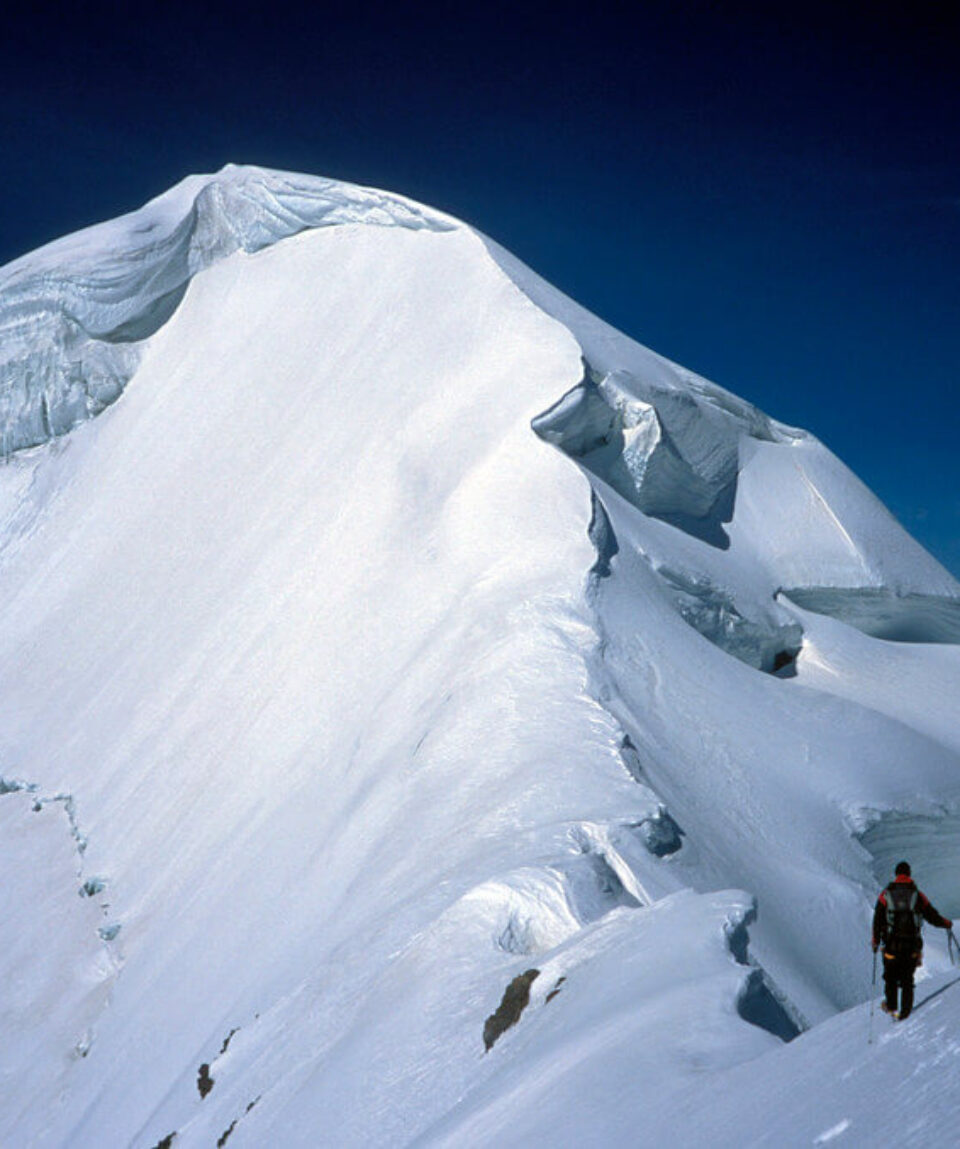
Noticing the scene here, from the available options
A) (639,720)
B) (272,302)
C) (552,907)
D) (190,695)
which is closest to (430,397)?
(190,695)

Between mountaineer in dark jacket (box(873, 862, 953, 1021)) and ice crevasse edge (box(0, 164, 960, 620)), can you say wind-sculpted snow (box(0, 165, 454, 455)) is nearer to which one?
ice crevasse edge (box(0, 164, 960, 620))

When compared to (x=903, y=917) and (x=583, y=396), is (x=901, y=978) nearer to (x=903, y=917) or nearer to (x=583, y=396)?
(x=903, y=917)

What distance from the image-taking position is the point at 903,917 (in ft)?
15.4

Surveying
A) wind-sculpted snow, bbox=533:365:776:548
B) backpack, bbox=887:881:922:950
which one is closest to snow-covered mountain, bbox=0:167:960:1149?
wind-sculpted snow, bbox=533:365:776:548

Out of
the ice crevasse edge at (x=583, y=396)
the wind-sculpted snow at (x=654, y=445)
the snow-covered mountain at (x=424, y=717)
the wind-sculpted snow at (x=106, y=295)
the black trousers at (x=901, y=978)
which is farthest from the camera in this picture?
the wind-sculpted snow at (x=106, y=295)

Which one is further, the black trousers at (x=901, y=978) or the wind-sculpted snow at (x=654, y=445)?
the wind-sculpted snow at (x=654, y=445)

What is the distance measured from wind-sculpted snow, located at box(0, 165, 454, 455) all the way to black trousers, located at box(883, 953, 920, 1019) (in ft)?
73.8

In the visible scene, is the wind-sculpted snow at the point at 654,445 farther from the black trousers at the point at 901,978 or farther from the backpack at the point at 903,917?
the black trousers at the point at 901,978

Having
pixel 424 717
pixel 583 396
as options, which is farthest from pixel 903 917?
pixel 583 396

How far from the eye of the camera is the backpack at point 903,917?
4.66 m

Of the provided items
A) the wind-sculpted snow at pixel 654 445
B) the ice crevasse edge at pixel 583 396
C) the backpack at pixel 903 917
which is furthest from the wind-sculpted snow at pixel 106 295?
the backpack at pixel 903 917

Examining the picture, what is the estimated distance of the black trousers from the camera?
4.62m

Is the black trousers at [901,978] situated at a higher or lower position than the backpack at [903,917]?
lower

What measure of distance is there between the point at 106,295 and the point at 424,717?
17686mm
